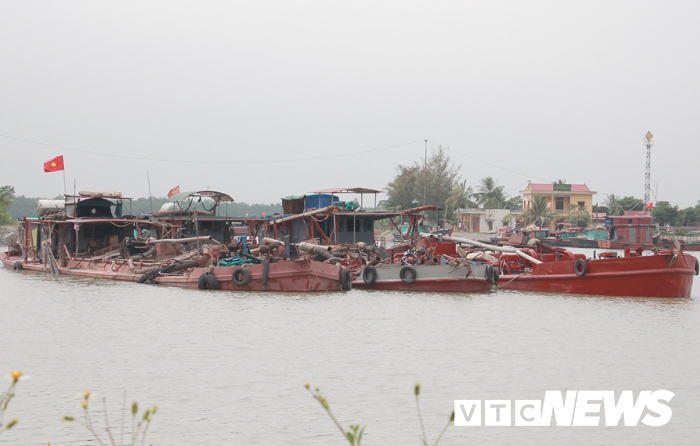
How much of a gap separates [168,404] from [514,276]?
14.4 meters

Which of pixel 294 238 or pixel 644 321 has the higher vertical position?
pixel 294 238

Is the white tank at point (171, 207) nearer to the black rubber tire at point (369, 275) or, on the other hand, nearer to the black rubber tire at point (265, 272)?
the black rubber tire at point (265, 272)

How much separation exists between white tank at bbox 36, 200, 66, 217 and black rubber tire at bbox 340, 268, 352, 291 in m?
15.9

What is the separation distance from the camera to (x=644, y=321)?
15250 millimetres

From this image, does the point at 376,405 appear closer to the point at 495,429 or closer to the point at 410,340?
the point at 495,429

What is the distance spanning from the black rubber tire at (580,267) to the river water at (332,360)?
3.50ft

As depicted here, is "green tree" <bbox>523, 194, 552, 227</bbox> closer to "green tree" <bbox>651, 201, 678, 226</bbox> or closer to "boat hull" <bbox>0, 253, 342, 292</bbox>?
"green tree" <bbox>651, 201, 678, 226</bbox>

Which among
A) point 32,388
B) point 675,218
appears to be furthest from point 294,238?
point 675,218

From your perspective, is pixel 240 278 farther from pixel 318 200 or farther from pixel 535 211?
pixel 535 211

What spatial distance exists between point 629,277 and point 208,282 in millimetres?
12593

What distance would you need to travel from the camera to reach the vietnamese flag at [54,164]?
1176 inches

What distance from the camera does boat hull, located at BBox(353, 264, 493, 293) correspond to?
19.3 meters

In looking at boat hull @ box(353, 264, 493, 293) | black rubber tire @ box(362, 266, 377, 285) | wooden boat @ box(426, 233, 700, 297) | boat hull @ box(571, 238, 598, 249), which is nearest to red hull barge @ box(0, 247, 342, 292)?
black rubber tire @ box(362, 266, 377, 285)

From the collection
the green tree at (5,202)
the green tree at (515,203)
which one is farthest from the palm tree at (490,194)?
the green tree at (5,202)
